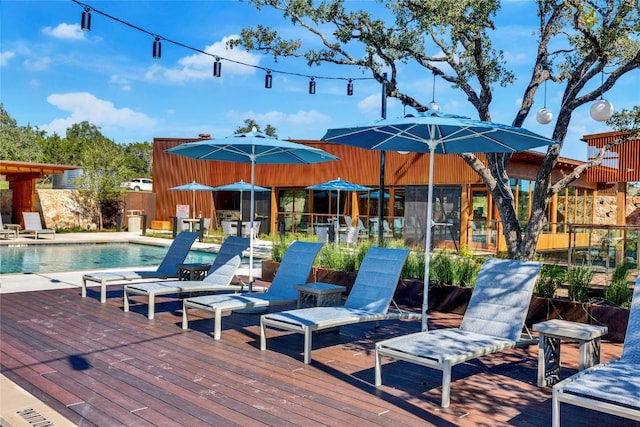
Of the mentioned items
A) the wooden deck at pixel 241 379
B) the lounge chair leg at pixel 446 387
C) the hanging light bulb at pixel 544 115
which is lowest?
the wooden deck at pixel 241 379

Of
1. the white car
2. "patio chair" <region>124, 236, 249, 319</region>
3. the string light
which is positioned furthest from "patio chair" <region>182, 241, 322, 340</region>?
the white car

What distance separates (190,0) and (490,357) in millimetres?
14884

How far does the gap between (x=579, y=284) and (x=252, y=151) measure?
4560 mm

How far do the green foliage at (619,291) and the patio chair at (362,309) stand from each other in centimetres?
225

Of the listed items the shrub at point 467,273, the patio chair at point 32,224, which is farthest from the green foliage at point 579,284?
the patio chair at point 32,224

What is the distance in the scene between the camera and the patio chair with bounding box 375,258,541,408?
159 inches

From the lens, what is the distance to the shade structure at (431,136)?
17.0 ft

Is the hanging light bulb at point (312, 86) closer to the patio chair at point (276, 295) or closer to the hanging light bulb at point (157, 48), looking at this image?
the hanging light bulb at point (157, 48)

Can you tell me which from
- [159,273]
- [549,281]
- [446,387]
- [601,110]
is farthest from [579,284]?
[159,273]

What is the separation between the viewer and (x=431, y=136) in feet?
18.6

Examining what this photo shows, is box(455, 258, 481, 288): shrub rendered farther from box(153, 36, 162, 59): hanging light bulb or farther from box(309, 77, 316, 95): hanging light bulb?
box(309, 77, 316, 95): hanging light bulb

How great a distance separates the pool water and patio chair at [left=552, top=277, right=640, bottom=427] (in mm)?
10512

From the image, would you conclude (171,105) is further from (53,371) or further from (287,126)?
(53,371)

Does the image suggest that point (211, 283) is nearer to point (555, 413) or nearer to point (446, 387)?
point (446, 387)
